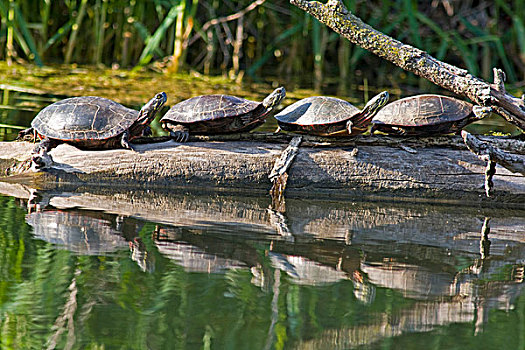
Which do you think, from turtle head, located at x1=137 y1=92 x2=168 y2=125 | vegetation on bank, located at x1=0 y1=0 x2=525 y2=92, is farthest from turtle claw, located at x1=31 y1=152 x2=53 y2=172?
vegetation on bank, located at x1=0 y1=0 x2=525 y2=92

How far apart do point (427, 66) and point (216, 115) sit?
1407 millimetres

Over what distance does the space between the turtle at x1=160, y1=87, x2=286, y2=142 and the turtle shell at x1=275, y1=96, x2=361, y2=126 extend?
0.13 m

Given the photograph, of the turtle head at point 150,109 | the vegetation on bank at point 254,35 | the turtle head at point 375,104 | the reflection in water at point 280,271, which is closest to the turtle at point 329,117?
the turtle head at point 375,104

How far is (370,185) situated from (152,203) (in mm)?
1417

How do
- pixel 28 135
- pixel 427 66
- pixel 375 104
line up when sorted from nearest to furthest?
1. pixel 427 66
2. pixel 375 104
3. pixel 28 135

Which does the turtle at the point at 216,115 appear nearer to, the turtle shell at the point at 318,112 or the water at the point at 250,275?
the turtle shell at the point at 318,112

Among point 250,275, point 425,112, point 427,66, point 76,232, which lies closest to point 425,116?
point 425,112

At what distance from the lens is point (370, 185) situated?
4207mm

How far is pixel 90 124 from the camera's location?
167 inches

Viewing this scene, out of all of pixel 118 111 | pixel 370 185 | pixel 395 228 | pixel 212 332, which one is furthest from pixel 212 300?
pixel 118 111

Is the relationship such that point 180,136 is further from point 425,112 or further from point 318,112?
point 425,112

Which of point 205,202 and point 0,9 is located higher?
point 0,9

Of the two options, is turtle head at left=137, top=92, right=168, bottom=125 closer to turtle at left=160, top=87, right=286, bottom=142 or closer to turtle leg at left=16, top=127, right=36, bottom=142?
turtle at left=160, top=87, right=286, bottom=142

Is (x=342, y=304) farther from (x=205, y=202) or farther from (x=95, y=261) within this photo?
(x=205, y=202)
